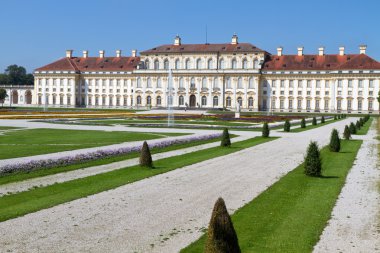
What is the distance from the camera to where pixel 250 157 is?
1742 centimetres

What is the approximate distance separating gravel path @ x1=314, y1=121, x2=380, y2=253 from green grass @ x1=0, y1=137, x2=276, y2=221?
16.4ft

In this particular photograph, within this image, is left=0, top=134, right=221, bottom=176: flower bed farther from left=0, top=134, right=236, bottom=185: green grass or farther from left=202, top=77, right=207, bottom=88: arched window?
left=202, top=77, right=207, bottom=88: arched window

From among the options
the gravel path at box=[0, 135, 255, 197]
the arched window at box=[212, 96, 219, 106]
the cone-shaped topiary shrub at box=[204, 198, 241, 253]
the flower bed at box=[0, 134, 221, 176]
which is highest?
the arched window at box=[212, 96, 219, 106]

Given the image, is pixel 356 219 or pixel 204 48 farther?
pixel 204 48

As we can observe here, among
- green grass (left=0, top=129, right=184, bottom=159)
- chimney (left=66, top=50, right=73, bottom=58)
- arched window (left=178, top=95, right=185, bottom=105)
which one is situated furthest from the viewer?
chimney (left=66, top=50, right=73, bottom=58)

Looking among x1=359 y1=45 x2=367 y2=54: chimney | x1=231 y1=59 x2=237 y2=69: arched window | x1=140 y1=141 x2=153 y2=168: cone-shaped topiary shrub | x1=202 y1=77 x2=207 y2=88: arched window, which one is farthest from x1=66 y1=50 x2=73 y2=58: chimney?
x1=140 y1=141 x2=153 y2=168: cone-shaped topiary shrub

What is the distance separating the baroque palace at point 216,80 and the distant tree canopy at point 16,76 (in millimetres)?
39057

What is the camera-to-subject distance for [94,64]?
9162 centimetres

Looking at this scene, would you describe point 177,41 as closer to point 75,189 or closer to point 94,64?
point 94,64

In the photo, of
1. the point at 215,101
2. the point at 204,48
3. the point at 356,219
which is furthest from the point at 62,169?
the point at 204,48

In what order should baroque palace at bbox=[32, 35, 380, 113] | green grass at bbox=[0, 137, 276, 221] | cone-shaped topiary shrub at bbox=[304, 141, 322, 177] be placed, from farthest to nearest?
baroque palace at bbox=[32, 35, 380, 113]
cone-shaped topiary shrub at bbox=[304, 141, 322, 177]
green grass at bbox=[0, 137, 276, 221]

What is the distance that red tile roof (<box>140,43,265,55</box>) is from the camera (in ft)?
271

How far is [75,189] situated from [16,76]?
434 ft

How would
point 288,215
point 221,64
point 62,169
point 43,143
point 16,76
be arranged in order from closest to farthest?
1. point 288,215
2. point 62,169
3. point 43,143
4. point 221,64
5. point 16,76
